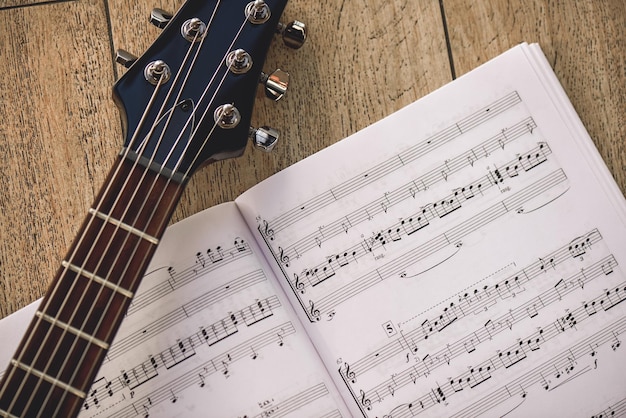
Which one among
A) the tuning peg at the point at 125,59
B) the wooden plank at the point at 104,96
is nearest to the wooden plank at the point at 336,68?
the wooden plank at the point at 104,96

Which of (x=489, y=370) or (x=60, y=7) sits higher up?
(x=60, y=7)

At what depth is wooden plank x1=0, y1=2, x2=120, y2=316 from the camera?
0.62 metres

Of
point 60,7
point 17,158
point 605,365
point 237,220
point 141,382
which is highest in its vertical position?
point 60,7

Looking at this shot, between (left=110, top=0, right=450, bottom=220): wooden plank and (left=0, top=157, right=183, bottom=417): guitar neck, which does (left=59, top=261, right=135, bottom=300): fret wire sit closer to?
(left=0, top=157, right=183, bottom=417): guitar neck

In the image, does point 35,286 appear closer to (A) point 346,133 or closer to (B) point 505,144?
(A) point 346,133

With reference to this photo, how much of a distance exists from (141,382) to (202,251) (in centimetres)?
14

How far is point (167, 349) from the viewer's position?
1.96 feet

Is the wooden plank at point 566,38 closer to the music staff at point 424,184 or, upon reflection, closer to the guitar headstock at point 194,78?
the music staff at point 424,184

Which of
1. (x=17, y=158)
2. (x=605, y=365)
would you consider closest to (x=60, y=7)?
(x=17, y=158)

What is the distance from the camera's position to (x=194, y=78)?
529 millimetres

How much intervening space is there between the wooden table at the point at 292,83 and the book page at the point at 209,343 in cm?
5

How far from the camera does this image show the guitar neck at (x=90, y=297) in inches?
19.5

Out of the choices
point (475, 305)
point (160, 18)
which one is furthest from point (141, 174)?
point (475, 305)

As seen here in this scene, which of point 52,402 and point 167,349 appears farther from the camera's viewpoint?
point 167,349
